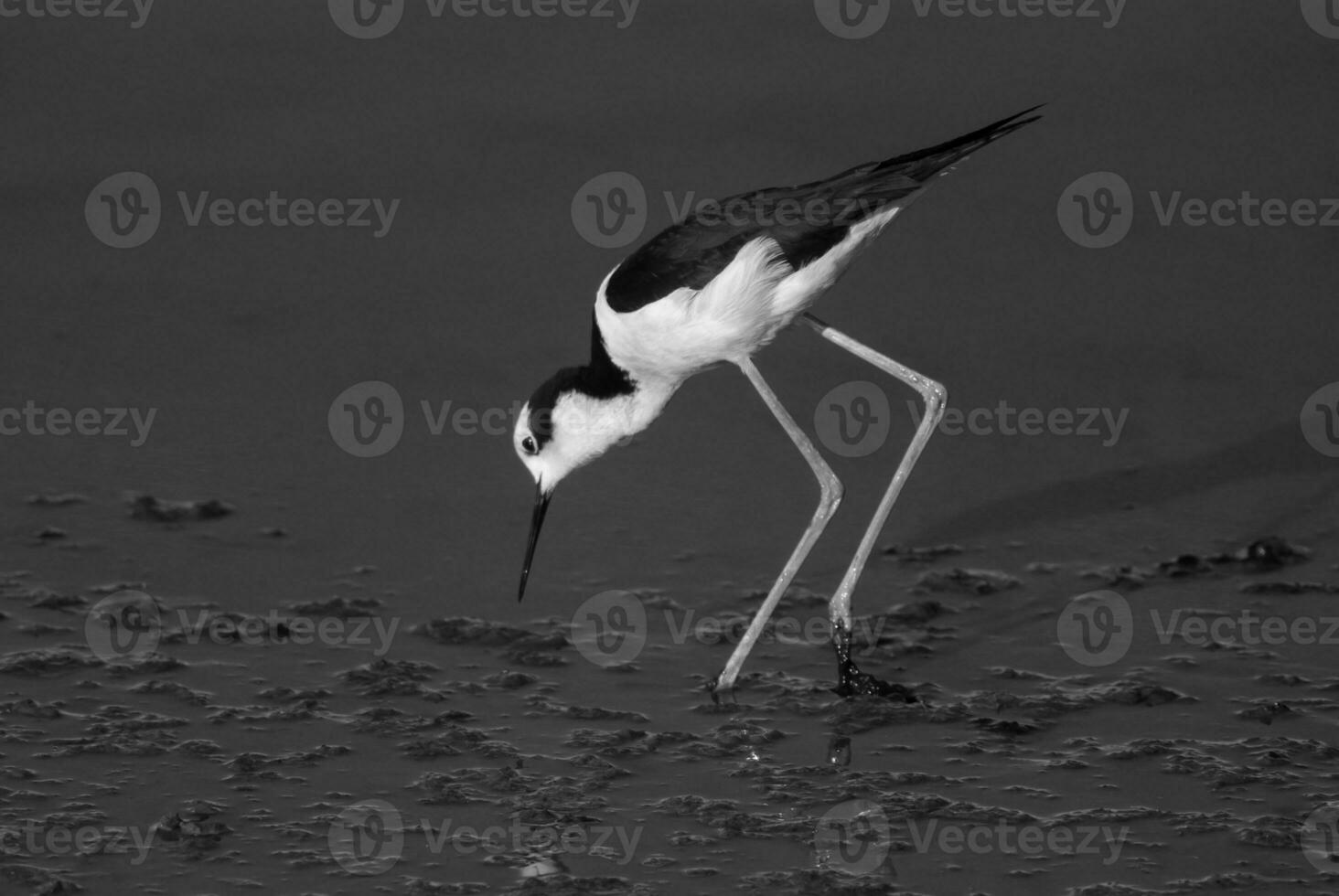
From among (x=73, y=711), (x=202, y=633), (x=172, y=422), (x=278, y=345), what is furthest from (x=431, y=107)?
(x=73, y=711)

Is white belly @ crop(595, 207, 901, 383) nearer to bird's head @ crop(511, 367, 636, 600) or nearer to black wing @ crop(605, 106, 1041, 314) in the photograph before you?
black wing @ crop(605, 106, 1041, 314)

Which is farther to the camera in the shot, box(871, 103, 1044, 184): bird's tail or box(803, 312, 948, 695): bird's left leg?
box(871, 103, 1044, 184): bird's tail

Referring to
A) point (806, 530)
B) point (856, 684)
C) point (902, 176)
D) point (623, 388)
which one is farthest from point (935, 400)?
point (856, 684)

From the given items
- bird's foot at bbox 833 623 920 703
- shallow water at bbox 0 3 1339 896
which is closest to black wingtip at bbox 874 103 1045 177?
shallow water at bbox 0 3 1339 896

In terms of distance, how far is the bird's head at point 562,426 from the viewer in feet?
24.2

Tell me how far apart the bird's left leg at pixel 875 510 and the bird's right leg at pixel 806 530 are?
0.17m

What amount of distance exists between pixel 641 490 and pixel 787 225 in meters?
1.46

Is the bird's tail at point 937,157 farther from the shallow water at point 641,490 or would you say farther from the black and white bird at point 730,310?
the shallow water at point 641,490

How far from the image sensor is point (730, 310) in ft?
23.2

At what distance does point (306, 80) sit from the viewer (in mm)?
9922

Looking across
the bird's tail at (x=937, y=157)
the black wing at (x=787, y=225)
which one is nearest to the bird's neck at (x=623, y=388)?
the black wing at (x=787, y=225)

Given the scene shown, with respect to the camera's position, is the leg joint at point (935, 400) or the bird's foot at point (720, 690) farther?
the leg joint at point (935, 400)

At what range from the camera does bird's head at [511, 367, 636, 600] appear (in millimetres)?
7391

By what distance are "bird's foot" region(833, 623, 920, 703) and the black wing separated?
139 centimetres
